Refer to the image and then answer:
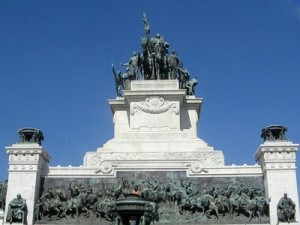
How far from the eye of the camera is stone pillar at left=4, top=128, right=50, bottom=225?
78.6 feet

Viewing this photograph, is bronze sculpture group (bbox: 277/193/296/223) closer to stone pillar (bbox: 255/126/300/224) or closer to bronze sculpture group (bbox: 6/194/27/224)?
stone pillar (bbox: 255/126/300/224)

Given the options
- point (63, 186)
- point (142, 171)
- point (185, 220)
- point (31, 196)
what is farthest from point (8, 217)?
point (185, 220)

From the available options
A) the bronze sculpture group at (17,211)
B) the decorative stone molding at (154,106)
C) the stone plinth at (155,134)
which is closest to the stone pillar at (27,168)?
the bronze sculpture group at (17,211)

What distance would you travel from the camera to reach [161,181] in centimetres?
2439

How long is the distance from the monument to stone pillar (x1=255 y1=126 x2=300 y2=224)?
46 mm

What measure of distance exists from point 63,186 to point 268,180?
9918mm

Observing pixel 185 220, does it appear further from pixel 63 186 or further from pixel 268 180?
pixel 63 186

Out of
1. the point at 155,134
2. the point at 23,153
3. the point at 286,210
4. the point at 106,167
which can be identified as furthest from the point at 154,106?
the point at 286,210

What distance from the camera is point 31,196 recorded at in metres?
23.9

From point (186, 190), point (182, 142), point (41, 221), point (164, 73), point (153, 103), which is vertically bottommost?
point (41, 221)

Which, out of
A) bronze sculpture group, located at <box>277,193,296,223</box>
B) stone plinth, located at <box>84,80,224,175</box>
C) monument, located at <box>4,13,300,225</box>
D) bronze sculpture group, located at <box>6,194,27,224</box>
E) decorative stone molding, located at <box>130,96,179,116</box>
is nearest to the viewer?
bronze sculpture group, located at <box>277,193,296,223</box>

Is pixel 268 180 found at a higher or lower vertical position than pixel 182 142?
lower

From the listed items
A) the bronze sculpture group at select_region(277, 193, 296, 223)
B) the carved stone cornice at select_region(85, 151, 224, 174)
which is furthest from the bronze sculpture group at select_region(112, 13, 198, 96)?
the bronze sculpture group at select_region(277, 193, 296, 223)

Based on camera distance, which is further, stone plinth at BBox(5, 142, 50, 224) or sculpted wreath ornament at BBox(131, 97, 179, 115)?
sculpted wreath ornament at BBox(131, 97, 179, 115)
